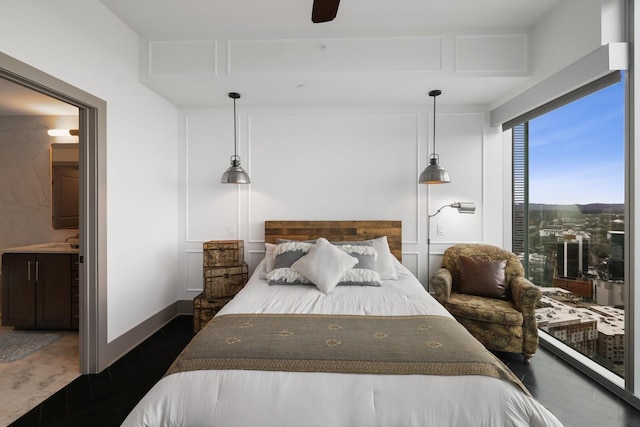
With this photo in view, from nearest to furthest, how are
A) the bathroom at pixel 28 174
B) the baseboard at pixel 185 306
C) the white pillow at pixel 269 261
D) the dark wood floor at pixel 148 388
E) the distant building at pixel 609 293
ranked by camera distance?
the dark wood floor at pixel 148 388 < the distant building at pixel 609 293 < the white pillow at pixel 269 261 < the baseboard at pixel 185 306 < the bathroom at pixel 28 174

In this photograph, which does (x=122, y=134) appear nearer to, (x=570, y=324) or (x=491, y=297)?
(x=491, y=297)

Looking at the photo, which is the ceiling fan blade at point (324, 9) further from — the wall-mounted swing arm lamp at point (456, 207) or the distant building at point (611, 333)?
the distant building at point (611, 333)

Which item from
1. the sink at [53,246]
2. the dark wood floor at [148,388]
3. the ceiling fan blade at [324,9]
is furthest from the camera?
the sink at [53,246]

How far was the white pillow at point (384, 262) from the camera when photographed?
294cm

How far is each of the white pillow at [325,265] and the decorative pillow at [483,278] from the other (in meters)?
1.27

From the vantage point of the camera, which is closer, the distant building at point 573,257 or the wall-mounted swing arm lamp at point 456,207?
the distant building at point 573,257

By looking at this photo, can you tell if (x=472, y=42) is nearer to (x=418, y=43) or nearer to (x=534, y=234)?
(x=418, y=43)

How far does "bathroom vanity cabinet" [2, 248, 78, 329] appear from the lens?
10.8 feet

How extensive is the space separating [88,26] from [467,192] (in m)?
4.06

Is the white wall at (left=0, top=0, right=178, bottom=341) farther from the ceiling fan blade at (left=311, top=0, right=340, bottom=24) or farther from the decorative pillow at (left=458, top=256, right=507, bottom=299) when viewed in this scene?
the decorative pillow at (left=458, top=256, right=507, bottom=299)

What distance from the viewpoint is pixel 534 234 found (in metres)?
3.38

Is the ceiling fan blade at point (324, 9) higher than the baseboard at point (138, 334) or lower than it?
higher

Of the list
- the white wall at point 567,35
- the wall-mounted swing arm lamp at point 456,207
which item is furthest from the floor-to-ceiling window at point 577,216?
the wall-mounted swing arm lamp at point 456,207

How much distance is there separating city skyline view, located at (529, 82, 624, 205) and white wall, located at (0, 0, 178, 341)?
164 inches
